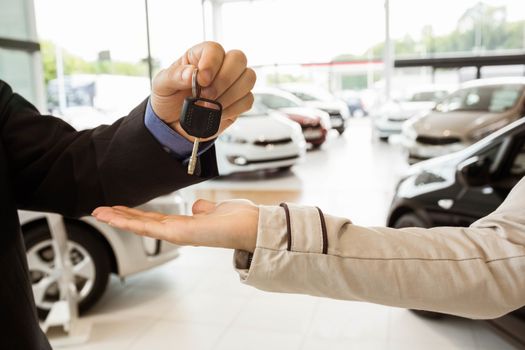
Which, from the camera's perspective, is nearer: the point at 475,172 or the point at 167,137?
the point at 167,137

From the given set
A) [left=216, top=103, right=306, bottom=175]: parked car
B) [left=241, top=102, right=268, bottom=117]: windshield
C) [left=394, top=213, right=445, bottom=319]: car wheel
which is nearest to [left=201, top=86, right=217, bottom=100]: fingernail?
[left=394, top=213, right=445, bottom=319]: car wheel

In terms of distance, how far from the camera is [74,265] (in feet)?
9.11

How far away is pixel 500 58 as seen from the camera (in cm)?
1177

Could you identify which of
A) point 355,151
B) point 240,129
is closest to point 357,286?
Answer: point 240,129

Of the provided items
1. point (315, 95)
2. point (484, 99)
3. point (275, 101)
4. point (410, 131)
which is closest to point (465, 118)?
point (484, 99)

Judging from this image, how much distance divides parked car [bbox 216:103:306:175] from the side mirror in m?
4.32

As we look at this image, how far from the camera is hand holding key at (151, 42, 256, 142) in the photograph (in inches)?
29.3

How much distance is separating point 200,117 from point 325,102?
1104 cm

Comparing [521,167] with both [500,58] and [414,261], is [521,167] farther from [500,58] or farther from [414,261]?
[500,58]

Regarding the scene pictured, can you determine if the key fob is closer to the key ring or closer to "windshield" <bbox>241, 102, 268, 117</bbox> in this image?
the key ring

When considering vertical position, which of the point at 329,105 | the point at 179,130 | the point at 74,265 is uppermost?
the point at 179,130

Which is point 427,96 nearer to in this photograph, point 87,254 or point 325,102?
point 325,102

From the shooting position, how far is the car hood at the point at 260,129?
22.0ft

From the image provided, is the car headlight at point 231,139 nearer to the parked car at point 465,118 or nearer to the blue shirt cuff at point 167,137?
the parked car at point 465,118
